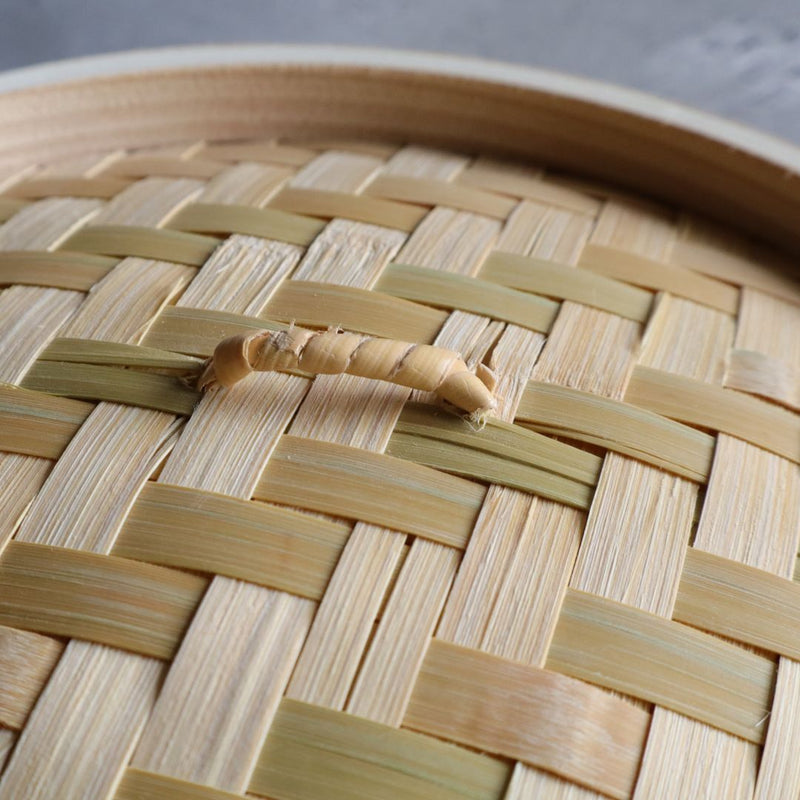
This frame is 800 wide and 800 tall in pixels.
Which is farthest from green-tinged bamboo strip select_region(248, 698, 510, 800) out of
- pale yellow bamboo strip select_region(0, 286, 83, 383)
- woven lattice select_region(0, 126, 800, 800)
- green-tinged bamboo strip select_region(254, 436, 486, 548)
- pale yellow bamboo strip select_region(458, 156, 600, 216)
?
pale yellow bamboo strip select_region(458, 156, 600, 216)

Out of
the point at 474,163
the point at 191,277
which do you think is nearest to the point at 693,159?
the point at 474,163

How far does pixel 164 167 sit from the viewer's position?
928 millimetres

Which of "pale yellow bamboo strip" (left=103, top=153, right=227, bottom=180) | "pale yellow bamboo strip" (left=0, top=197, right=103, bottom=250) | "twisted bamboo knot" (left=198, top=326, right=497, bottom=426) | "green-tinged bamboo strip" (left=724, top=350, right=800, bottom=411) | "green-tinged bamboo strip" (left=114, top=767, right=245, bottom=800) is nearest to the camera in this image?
"green-tinged bamboo strip" (left=114, top=767, right=245, bottom=800)

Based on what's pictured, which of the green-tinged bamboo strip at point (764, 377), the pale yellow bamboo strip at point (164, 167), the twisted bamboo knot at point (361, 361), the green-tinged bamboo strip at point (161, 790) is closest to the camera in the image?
the green-tinged bamboo strip at point (161, 790)

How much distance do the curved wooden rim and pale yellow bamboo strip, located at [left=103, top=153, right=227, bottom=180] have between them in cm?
5

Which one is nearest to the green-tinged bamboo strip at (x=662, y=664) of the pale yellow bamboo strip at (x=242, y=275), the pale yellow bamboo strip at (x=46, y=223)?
the pale yellow bamboo strip at (x=242, y=275)

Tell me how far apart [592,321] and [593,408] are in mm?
102

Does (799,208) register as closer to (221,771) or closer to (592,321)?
(592,321)

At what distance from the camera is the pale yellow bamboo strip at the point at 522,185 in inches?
34.8

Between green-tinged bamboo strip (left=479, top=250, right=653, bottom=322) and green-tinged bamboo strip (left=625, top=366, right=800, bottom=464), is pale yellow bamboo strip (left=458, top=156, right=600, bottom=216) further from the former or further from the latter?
green-tinged bamboo strip (left=625, top=366, right=800, bottom=464)

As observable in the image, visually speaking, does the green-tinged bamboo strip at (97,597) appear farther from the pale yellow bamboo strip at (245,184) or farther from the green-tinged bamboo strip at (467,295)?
the pale yellow bamboo strip at (245,184)

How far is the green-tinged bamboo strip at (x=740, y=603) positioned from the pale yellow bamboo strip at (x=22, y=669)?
0.38m

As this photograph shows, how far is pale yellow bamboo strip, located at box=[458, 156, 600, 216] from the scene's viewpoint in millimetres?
883

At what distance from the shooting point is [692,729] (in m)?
0.54
